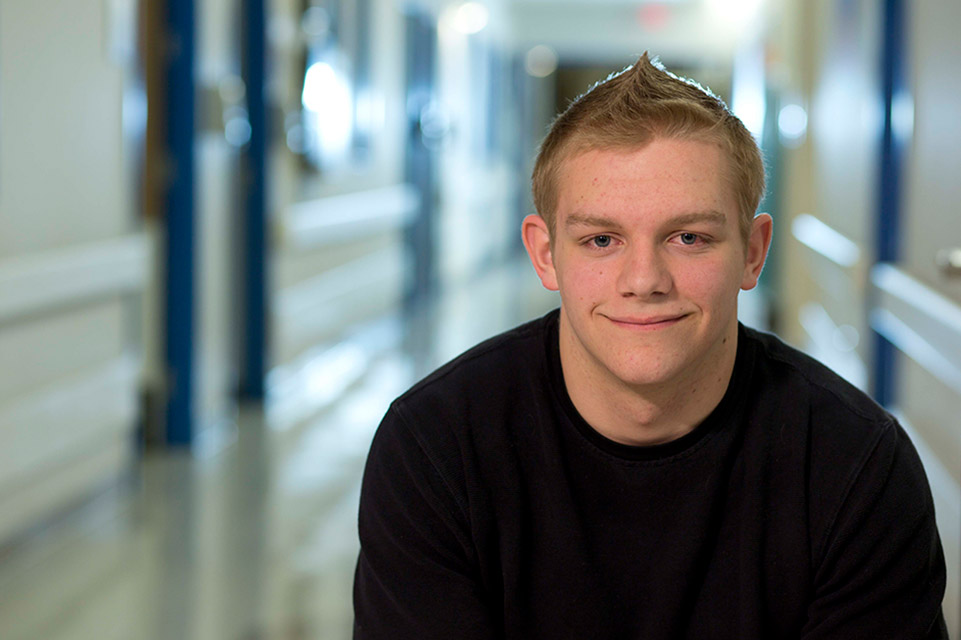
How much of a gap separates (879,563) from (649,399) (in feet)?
1.00

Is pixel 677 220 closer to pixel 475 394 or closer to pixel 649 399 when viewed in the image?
pixel 649 399

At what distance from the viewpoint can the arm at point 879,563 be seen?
1274mm

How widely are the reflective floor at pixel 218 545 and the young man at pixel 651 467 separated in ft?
4.44

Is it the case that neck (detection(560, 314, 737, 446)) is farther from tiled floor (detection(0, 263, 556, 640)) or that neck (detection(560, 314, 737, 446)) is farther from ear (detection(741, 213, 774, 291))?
tiled floor (detection(0, 263, 556, 640))

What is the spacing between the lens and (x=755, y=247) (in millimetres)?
1390

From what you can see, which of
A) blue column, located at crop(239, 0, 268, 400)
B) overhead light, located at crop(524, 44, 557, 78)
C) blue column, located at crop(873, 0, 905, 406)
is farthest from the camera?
overhead light, located at crop(524, 44, 557, 78)

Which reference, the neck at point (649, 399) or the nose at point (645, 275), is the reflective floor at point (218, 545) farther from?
the nose at point (645, 275)

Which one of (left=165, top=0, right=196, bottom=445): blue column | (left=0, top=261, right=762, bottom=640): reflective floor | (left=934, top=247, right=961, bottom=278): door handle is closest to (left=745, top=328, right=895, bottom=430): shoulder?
(left=934, top=247, right=961, bottom=278): door handle

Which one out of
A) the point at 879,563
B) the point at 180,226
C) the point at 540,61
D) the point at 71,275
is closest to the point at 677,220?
the point at 879,563

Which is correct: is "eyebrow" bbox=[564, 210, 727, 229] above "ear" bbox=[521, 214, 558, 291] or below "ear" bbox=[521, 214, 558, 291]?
above

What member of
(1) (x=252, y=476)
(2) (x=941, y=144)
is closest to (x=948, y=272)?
(2) (x=941, y=144)

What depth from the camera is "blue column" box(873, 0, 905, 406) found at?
10.7 feet

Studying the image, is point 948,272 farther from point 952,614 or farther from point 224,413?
point 224,413

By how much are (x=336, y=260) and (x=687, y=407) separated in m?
5.45
